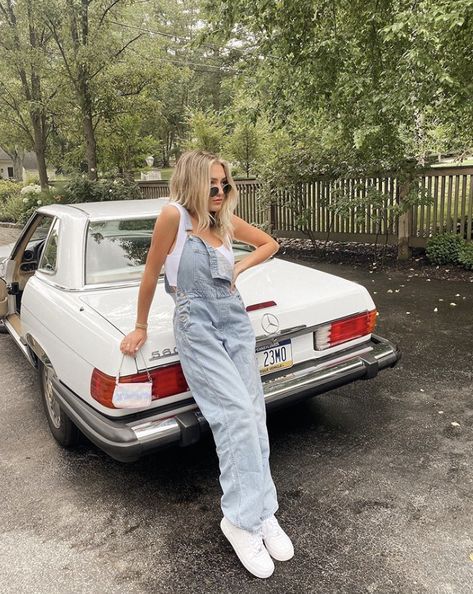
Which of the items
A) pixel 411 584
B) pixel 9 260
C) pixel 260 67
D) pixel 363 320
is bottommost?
pixel 411 584

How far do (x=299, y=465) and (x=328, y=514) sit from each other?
19.0 inches

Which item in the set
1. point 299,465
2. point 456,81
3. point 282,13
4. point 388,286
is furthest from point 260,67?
point 299,465

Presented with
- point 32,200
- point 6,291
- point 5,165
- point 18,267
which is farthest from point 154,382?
point 5,165

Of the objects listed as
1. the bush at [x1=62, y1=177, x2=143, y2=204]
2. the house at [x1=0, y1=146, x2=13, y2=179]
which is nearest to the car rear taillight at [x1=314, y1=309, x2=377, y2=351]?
the bush at [x1=62, y1=177, x2=143, y2=204]

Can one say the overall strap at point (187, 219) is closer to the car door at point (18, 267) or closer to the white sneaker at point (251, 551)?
the white sneaker at point (251, 551)

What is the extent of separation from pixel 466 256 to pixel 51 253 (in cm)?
638

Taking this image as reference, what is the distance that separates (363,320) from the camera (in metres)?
3.39

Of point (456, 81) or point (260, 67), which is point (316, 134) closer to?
point (260, 67)

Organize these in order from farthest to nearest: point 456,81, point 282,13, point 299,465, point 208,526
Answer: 1. point 282,13
2. point 456,81
3. point 299,465
4. point 208,526

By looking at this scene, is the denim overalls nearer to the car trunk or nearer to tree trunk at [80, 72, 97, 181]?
the car trunk

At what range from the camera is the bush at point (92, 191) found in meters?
14.1

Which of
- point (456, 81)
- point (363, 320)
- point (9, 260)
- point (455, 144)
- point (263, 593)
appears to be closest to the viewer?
point (263, 593)

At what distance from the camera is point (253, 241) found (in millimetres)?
2855

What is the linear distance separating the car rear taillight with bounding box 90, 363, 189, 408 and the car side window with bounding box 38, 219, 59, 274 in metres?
1.25
